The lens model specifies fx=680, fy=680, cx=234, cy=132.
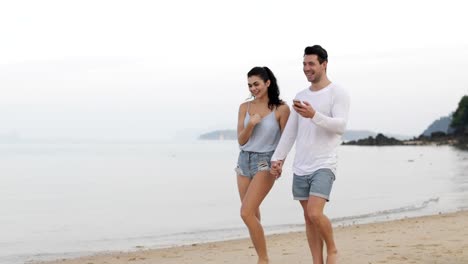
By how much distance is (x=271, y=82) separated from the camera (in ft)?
20.5

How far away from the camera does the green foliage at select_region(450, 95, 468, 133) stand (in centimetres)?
11088

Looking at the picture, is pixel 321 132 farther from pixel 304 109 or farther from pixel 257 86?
pixel 257 86

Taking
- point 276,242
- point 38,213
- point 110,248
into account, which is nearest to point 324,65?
point 276,242

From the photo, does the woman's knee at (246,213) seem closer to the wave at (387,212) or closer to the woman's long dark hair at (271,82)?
the woman's long dark hair at (271,82)

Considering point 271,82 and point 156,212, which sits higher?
point 271,82

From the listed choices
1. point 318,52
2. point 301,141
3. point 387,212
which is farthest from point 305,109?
point 387,212

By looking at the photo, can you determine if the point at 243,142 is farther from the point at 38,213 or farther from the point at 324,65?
the point at 38,213

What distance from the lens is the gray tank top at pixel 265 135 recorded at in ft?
20.0

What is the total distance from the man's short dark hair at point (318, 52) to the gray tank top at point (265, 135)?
0.84 meters

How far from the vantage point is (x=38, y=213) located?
23312 mm

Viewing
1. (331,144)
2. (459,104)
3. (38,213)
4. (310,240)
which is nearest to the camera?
(331,144)

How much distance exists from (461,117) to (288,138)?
111867 mm

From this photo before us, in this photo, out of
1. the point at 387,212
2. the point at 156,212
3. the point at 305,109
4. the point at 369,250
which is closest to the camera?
the point at 305,109

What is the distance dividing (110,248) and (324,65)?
31.4ft
